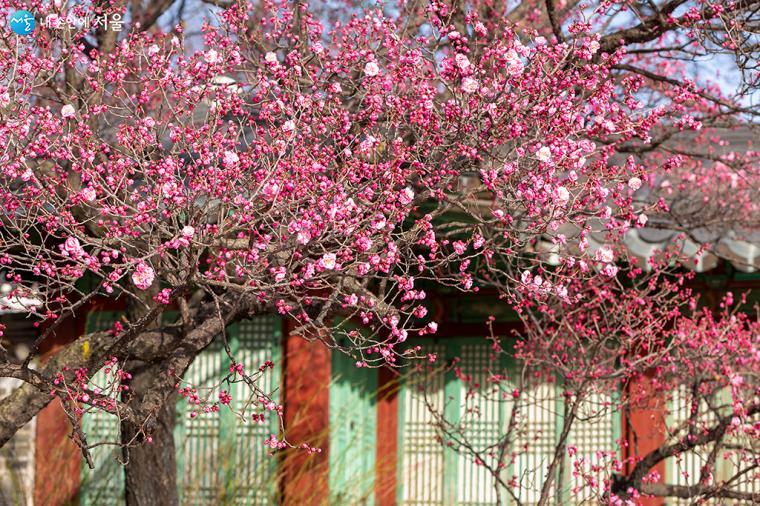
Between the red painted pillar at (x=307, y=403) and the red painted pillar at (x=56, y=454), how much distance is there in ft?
5.51

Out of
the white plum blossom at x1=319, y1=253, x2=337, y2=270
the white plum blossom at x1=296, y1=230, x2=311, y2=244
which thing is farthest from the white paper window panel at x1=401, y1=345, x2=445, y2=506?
the white plum blossom at x1=296, y1=230, x2=311, y2=244

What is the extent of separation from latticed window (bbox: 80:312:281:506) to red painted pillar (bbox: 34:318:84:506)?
5.4 inches

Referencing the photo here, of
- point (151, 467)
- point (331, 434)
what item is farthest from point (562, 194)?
point (331, 434)

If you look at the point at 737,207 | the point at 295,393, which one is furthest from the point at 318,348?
the point at 737,207

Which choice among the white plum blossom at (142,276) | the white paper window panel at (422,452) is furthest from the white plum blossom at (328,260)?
the white paper window panel at (422,452)

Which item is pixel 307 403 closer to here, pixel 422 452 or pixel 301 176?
pixel 422 452

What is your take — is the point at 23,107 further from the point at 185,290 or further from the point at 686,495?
the point at 686,495

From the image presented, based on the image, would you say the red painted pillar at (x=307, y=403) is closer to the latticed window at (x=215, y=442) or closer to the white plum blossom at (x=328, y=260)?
the latticed window at (x=215, y=442)

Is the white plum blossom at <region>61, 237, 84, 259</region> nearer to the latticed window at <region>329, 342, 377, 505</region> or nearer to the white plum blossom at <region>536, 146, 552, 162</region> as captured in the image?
the white plum blossom at <region>536, 146, 552, 162</region>

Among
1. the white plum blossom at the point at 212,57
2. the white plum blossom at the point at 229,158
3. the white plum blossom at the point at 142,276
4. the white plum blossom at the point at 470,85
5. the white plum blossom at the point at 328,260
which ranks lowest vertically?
the white plum blossom at the point at 142,276

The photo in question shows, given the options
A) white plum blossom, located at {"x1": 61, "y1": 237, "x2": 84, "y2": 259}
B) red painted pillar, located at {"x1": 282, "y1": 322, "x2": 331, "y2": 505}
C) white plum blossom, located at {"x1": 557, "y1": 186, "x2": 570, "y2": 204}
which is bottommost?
red painted pillar, located at {"x1": 282, "y1": 322, "x2": 331, "y2": 505}

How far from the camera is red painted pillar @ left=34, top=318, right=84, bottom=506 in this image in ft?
24.8

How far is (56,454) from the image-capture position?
7.65 metres

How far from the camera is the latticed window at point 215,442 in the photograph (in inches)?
294
